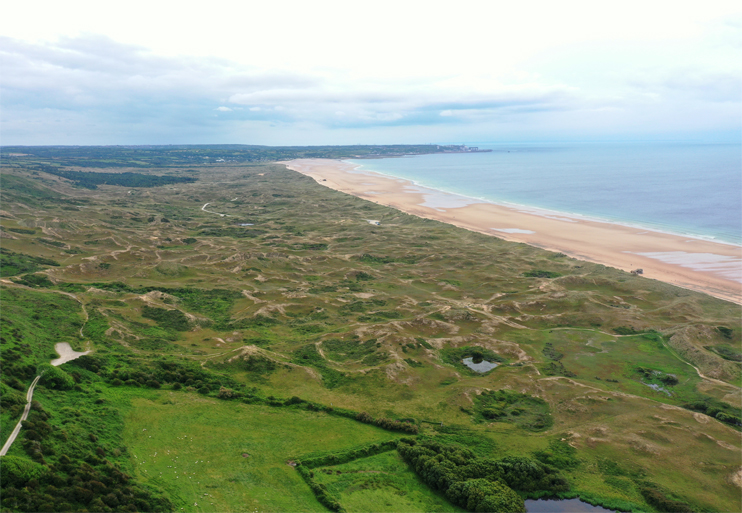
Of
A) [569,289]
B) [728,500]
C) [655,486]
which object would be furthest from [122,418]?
[569,289]

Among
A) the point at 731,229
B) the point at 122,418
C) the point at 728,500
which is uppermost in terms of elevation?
the point at 731,229

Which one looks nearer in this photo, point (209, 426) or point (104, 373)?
point (209, 426)

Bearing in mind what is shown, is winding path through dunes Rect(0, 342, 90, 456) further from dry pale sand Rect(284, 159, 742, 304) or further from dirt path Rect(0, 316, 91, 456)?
dry pale sand Rect(284, 159, 742, 304)

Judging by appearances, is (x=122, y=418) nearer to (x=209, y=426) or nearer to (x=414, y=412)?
(x=209, y=426)

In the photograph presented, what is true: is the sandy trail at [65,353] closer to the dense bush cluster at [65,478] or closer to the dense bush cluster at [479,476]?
the dense bush cluster at [65,478]

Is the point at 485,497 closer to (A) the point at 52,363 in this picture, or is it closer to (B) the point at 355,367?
(B) the point at 355,367

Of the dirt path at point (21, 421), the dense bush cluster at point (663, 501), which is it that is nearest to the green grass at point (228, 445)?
the dirt path at point (21, 421)

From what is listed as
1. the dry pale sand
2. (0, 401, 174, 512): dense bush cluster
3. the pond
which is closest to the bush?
(0, 401, 174, 512): dense bush cluster
